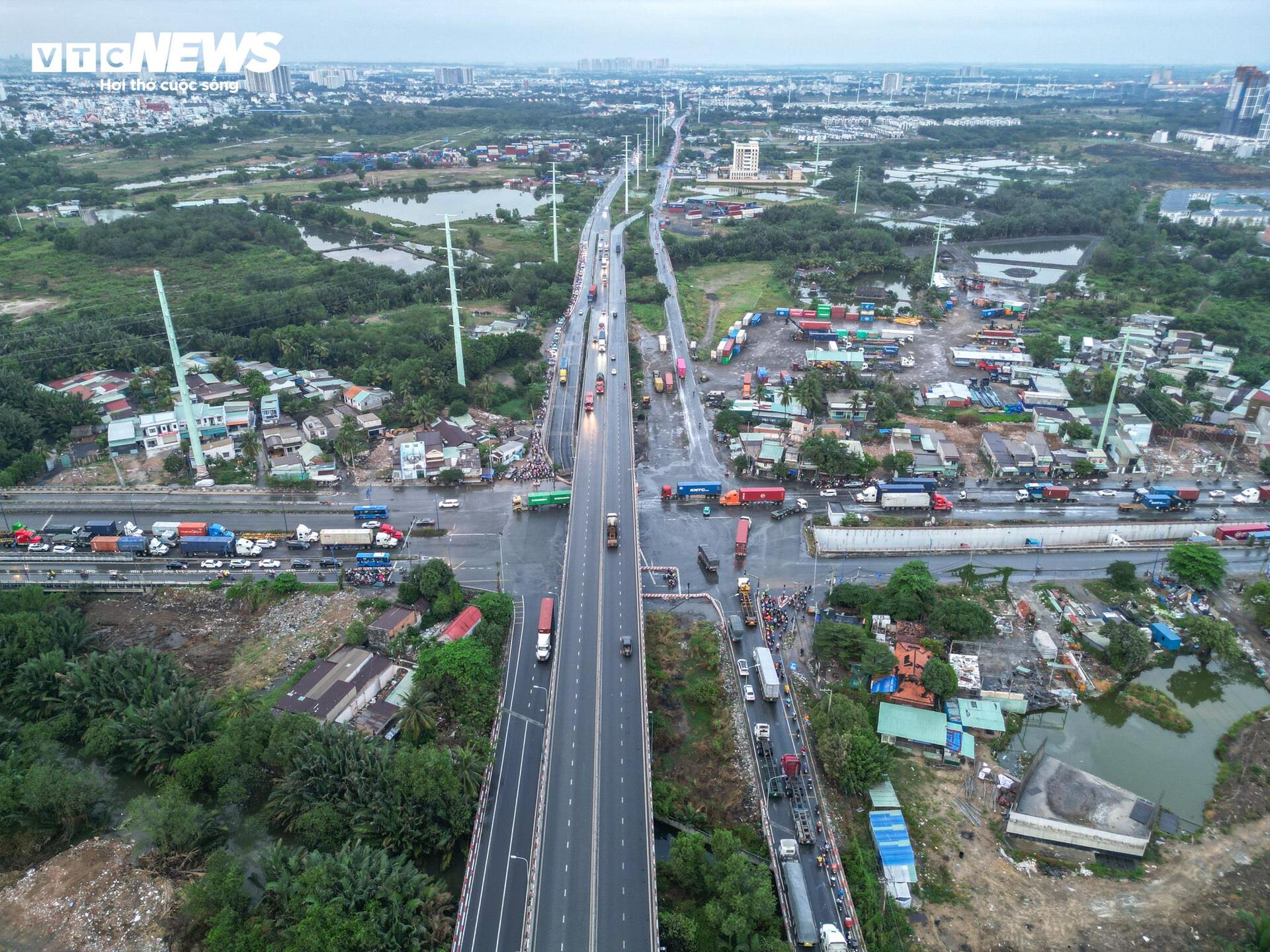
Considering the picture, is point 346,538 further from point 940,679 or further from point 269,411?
point 940,679

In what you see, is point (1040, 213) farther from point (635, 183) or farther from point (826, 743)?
point (826, 743)

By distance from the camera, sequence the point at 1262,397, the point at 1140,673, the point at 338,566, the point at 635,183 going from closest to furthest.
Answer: the point at 1140,673 → the point at 338,566 → the point at 1262,397 → the point at 635,183

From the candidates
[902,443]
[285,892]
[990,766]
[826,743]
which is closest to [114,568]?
[285,892]

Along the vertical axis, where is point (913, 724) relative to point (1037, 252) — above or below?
below

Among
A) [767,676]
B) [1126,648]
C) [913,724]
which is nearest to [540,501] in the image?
[767,676]

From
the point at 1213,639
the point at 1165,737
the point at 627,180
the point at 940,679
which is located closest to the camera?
the point at 940,679

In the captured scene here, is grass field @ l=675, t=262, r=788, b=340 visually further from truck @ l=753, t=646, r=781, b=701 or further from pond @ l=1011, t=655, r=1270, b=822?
pond @ l=1011, t=655, r=1270, b=822

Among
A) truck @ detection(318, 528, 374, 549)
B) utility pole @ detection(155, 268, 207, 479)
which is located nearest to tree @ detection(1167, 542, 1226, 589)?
truck @ detection(318, 528, 374, 549)
